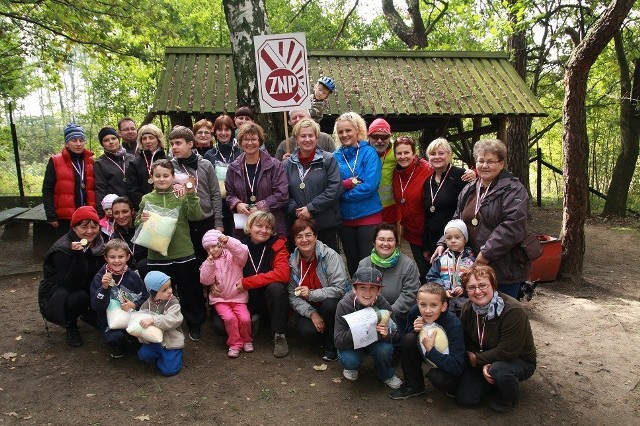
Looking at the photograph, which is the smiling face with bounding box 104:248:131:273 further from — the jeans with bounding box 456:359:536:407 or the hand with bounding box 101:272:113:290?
the jeans with bounding box 456:359:536:407

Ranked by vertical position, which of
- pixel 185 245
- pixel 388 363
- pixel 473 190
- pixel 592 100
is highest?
pixel 592 100

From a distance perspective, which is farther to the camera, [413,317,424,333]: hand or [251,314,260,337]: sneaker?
[251,314,260,337]: sneaker

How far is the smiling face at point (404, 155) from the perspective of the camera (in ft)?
15.2

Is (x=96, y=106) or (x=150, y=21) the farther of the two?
(x=96, y=106)

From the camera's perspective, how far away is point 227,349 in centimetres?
445

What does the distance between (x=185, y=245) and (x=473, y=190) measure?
2583 millimetres

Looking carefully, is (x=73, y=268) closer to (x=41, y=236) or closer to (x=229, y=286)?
(x=229, y=286)

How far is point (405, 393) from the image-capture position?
367 cm

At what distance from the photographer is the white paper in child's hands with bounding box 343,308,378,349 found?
363 cm

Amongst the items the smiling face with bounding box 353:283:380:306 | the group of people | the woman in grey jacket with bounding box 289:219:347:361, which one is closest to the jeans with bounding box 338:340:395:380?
the group of people

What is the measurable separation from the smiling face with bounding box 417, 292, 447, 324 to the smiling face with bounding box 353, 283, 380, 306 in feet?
1.24

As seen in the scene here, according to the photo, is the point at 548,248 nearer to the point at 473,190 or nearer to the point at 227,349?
the point at 473,190

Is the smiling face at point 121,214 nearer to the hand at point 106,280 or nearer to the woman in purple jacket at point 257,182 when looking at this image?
the hand at point 106,280

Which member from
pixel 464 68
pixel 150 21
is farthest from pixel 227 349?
pixel 150 21
